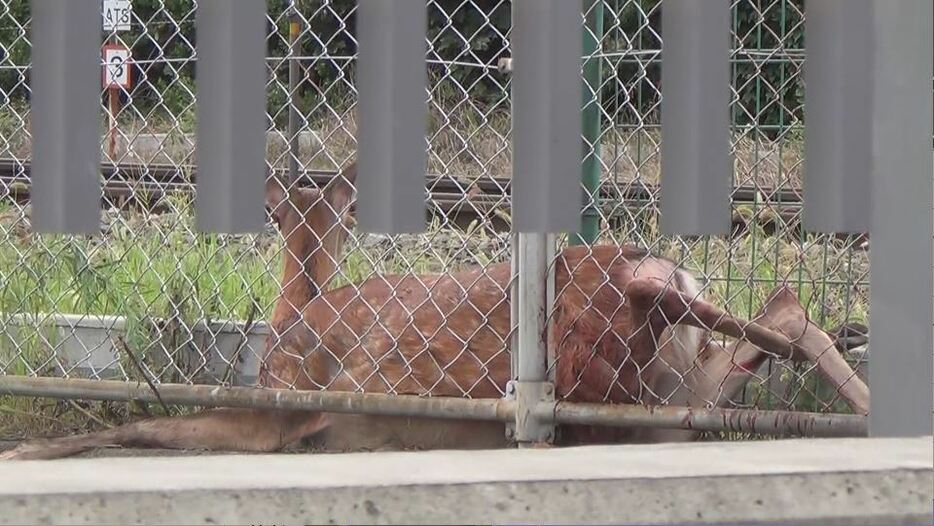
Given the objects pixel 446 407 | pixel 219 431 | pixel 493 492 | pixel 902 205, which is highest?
pixel 902 205

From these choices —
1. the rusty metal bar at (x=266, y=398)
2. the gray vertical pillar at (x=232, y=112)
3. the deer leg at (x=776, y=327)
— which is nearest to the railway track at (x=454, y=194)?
the deer leg at (x=776, y=327)

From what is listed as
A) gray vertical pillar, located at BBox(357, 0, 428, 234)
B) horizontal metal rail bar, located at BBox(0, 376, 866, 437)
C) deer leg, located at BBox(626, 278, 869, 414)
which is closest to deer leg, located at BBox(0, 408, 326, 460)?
horizontal metal rail bar, located at BBox(0, 376, 866, 437)

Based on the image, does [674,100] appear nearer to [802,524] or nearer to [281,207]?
[802,524]

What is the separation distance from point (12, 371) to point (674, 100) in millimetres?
3719

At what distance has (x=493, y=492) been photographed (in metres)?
1.64

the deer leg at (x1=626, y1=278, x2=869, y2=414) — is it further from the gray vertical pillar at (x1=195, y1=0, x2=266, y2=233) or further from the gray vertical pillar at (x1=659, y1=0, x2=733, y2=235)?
the gray vertical pillar at (x1=195, y1=0, x2=266, y2=233)

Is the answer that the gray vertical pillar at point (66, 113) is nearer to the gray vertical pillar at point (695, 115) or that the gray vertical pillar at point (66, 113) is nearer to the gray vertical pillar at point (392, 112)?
the gray vertical pillar at point (392, 112)

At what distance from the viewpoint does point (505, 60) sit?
13.5ft

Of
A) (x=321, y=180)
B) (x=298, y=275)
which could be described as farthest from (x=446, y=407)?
(x=321, y=180)

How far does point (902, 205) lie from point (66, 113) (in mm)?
1096

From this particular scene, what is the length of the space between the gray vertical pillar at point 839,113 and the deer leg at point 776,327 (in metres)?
2.15

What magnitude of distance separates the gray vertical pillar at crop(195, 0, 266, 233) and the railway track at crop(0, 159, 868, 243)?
2744 millimetres

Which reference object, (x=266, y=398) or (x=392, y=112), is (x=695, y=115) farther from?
(x=266, y=398)

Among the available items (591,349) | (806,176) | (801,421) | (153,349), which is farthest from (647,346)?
(806,176)
